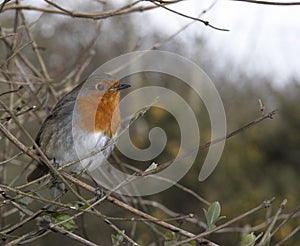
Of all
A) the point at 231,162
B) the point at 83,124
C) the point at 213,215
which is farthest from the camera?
the point at 231,162

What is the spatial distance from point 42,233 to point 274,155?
5853 mm

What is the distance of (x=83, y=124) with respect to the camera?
2219mm

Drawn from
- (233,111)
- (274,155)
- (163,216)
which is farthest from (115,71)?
(233,111)

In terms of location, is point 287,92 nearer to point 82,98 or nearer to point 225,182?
point 225,182

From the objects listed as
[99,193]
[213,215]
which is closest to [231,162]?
[99,193]

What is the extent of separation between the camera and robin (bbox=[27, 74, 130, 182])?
2.19 metres

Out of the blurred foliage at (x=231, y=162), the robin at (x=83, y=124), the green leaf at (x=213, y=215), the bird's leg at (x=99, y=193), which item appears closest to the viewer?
the green leaf at (x=213, y=215)

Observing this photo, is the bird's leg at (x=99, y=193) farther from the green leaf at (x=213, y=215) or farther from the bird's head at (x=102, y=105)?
the green leaf at (x=213, y=215)

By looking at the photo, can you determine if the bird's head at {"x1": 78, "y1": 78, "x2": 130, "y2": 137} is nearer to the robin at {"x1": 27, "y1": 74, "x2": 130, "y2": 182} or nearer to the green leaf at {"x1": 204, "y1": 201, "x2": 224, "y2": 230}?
the robin at {"x1": 27, "y1": 74, "x2": 130, "y2": 182}

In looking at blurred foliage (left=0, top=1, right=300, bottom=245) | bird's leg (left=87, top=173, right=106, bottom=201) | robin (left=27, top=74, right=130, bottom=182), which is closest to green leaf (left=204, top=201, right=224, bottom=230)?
bird's leg (left=87, top=173, right=106, bottom=201)

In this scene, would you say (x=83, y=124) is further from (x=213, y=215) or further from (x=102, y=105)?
(x=213, y=215)

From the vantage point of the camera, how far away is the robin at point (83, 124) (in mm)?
2191

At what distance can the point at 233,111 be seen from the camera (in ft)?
29.7

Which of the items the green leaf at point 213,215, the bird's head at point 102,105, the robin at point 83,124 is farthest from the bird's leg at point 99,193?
the green leaf at point 213,215
